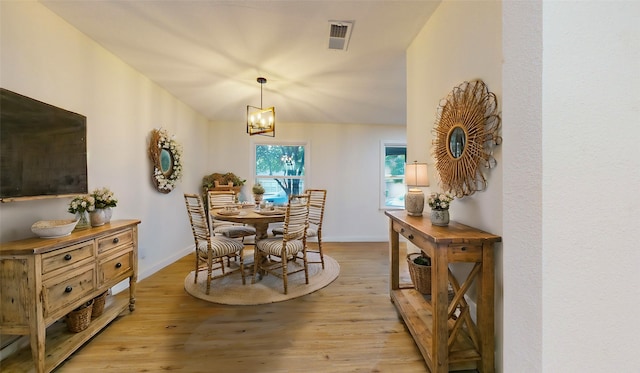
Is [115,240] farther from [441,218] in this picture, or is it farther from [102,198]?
[441,218]

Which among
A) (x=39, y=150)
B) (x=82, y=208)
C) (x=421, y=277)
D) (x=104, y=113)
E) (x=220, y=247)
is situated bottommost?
(x=421, y=277)

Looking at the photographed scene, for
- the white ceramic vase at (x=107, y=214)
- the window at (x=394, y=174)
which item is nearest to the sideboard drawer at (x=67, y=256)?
the white ceramic vase at (x=107, y=214)

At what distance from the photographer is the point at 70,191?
1998 millimetres

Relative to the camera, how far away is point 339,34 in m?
2.23

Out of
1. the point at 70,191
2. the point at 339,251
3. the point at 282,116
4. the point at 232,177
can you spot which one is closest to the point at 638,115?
the point at 70,191

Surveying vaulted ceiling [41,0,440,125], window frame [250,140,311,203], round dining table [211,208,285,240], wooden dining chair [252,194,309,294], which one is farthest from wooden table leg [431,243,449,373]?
window frame [250,140,311,203]

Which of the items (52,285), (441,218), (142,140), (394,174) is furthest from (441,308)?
(394,174)

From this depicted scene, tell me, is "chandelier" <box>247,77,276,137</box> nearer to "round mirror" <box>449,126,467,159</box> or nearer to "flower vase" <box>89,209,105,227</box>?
"flower vase" <box>89,209,105,227</box>

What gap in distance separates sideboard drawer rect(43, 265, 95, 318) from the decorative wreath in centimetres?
174

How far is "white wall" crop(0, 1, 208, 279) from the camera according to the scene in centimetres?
173

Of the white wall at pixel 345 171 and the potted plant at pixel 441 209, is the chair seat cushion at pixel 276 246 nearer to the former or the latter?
the potted plant at pixel 441 209

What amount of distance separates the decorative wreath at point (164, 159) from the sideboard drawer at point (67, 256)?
1673mm

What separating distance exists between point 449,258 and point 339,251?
3.00 metres

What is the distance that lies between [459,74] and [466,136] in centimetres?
50
